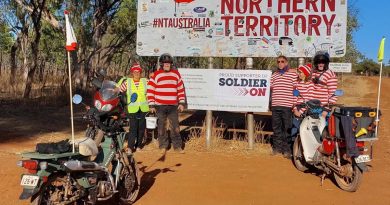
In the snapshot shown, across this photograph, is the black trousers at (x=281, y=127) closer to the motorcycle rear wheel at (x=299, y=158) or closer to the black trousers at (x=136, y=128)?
the motorcycle rear wheel at (x=299, y=158)

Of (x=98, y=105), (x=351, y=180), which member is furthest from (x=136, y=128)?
(x=351, y=180)

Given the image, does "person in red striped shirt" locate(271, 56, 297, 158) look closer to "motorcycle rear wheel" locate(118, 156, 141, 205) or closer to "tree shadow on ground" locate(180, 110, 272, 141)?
"tree shadow on ground" locate(180, 110, 272, 141)

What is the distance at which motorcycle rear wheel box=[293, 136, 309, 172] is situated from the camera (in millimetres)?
8672

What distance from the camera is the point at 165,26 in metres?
10.8

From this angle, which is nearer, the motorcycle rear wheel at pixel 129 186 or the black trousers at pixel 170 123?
the motorcycle rear wheel at pixel 129 186

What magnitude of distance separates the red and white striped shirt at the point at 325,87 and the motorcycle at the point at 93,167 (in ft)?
12.6

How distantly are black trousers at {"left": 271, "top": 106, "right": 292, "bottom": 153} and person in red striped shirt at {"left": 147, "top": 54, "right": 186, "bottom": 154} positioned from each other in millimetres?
1858

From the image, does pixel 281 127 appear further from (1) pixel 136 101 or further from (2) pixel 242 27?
(1) pixel 136 101

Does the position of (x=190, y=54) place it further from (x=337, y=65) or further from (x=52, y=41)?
(x=52, y=41)

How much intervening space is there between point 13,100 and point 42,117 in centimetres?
420

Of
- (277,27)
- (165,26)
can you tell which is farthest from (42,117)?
(277,27)

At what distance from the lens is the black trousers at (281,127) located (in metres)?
9.54

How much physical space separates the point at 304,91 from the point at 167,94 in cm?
268

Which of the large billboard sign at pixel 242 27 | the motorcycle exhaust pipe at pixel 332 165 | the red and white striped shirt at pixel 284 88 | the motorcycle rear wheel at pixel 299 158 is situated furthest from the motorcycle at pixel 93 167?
the large billboard sign at pixel 242 27
